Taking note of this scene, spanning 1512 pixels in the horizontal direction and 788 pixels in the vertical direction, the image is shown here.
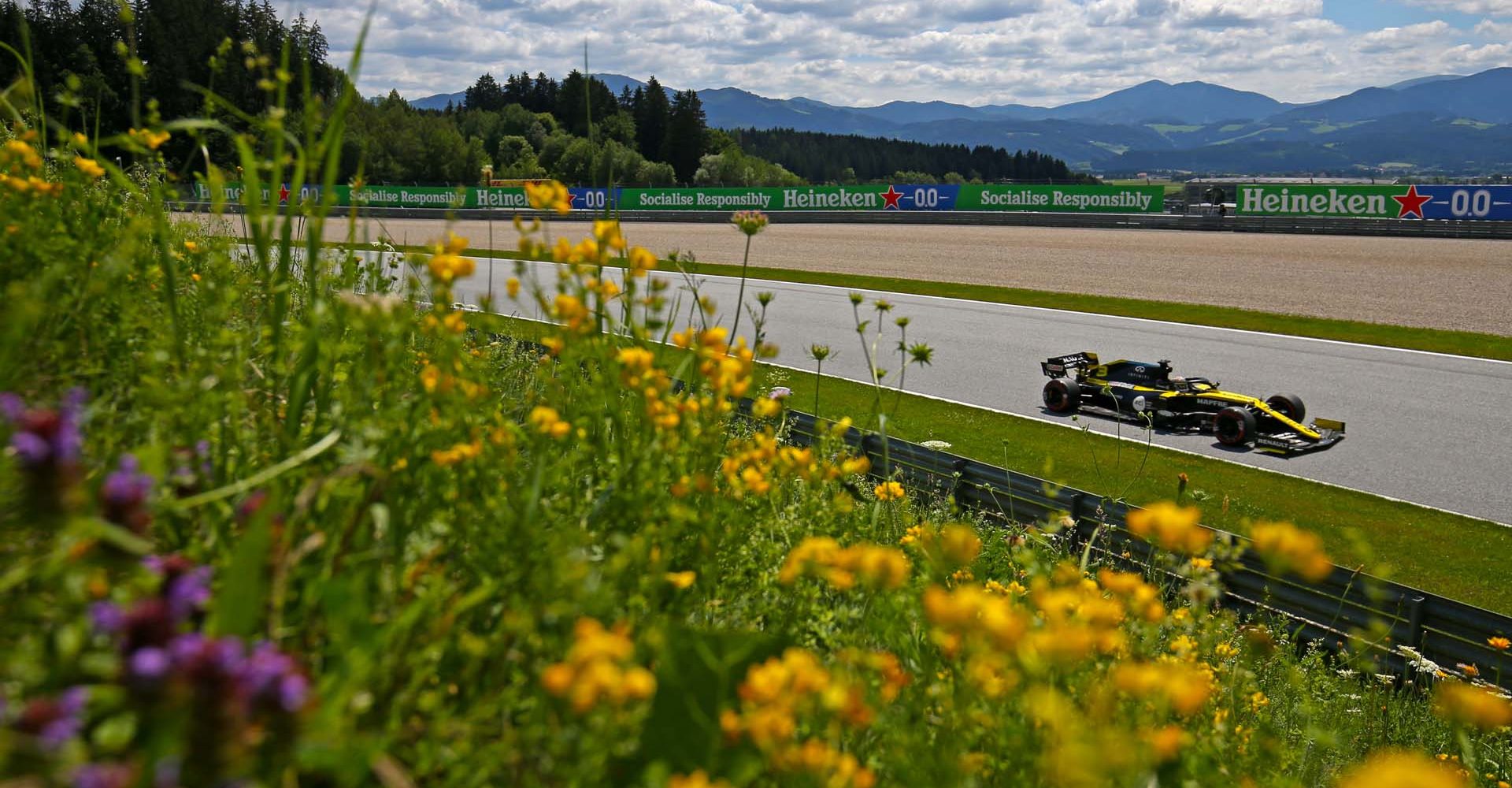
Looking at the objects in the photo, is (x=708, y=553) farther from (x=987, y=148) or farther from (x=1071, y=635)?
(x=987, y=148)

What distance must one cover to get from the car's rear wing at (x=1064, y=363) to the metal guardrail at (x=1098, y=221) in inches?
727

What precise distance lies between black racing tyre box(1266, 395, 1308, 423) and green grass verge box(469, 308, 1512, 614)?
158 centimetres

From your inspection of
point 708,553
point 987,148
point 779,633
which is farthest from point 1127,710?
point 987,148

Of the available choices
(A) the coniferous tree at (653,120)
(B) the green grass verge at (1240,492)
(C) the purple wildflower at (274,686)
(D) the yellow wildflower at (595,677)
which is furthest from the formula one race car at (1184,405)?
(A) the coniferous tree at (653,120)

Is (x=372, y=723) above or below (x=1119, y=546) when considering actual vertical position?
above

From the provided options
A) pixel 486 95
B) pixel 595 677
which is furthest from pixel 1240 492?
pixel 486 95

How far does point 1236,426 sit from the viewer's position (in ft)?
43.5

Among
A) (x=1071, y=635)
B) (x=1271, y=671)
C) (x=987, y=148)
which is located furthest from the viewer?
(x=987, y=148)

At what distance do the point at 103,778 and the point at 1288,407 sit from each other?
14598 millimetres

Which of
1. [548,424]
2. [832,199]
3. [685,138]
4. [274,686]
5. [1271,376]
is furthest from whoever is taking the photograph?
[685,138]

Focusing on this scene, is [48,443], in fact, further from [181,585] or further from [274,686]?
[274,686]

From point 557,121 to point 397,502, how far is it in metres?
132

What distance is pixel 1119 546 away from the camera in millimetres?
9055

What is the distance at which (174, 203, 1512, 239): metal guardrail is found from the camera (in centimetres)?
3912
